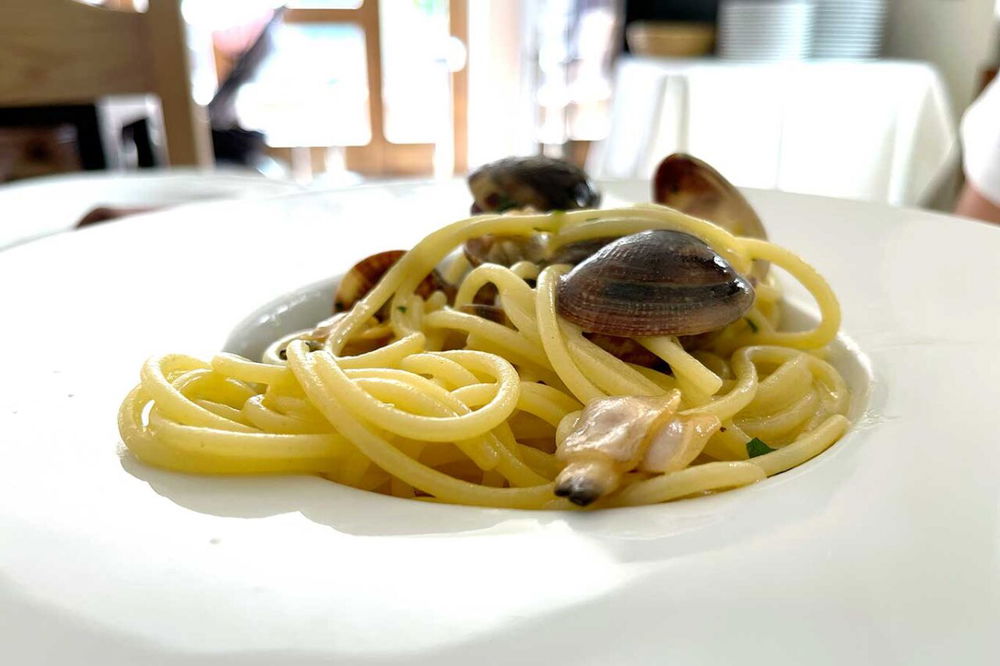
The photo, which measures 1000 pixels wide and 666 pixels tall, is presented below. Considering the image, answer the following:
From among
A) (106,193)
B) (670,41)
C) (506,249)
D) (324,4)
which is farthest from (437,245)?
(324,4)

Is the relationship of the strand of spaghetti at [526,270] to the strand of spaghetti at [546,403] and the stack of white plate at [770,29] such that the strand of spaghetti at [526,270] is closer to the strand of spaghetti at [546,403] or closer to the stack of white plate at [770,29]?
the strand of spaghetti at [546,403]

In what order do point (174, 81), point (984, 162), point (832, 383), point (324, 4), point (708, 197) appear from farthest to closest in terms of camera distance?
point (324, 4), point (174, 81), point (984, 162), point (708, 197), point (832, 383)

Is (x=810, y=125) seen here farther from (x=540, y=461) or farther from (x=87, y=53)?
(x=540, y=461)

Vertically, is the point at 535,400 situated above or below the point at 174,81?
below

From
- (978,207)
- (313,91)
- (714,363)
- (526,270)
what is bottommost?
(313,91)

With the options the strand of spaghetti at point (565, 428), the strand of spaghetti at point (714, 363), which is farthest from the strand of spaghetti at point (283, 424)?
the strand of spaghetti at point (714, 363)

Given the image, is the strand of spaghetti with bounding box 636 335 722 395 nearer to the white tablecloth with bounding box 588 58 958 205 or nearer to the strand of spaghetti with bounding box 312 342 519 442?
the strand of spaghetti with bounding box 312 342 519 442

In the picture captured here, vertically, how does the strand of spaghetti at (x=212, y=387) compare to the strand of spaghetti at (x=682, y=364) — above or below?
below

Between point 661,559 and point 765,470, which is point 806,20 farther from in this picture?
point 661,559
